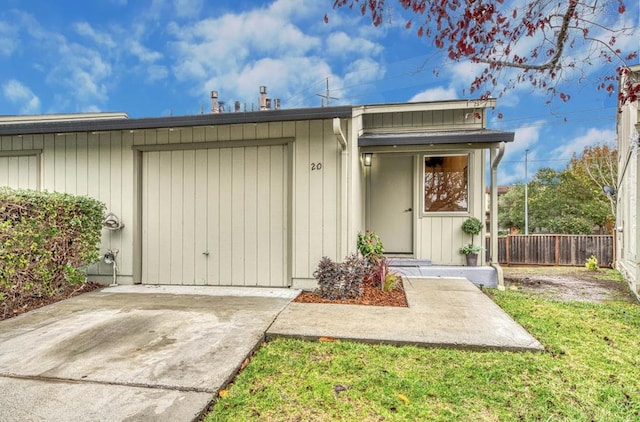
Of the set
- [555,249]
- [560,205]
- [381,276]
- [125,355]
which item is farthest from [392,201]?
[560,205]

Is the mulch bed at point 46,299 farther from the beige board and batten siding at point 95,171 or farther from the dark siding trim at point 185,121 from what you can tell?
the dark siding trim at point 185,121

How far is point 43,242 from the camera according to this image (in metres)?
4.14

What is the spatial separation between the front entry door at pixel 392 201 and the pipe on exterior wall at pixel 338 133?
7.86 ft

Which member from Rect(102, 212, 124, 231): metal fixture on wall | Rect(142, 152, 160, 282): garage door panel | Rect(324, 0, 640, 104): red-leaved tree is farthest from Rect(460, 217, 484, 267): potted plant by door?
Rect(102, 212, 124, 231): metal fixture on wall

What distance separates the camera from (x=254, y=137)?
5.06 meters

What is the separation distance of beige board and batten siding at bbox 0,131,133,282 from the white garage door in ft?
0.90

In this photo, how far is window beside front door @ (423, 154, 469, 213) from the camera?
21.3 feet

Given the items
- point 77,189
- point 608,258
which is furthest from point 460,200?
point 608,258

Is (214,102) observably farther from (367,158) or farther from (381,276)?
(381,276)

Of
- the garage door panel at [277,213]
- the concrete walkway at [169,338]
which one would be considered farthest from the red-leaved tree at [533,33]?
the concrete walkway at [169,338]

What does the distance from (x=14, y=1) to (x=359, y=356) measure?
43.2ft

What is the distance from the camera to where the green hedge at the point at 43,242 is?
3.76m

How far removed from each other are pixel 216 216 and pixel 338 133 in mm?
2269

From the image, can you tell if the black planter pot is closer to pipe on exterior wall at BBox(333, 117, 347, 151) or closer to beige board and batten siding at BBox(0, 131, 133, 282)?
pipe on exterior wall at BBox(333, 117, 347, 151)
